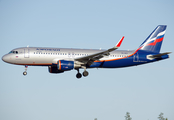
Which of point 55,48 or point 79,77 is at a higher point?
point 55,48

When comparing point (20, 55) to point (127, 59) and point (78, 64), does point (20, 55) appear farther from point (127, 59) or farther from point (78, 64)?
point (127, 59)

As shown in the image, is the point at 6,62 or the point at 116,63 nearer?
the point at 6,62

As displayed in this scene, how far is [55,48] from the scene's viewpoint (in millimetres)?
55344

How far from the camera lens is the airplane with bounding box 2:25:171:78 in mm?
52812

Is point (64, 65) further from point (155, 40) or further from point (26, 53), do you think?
point (155, 40)

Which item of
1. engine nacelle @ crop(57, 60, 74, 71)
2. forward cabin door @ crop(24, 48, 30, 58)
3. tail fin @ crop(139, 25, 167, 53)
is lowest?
engine nacelle @ crop(57, 60, 74, 71)

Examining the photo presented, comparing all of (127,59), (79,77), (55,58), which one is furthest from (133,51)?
(55,58)

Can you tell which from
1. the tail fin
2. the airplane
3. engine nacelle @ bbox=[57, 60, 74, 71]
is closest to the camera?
engine nacelle @ bbox=[57, 60, 74, 71]

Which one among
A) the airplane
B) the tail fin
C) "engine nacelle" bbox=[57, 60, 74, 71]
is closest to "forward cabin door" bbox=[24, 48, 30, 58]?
the airplane

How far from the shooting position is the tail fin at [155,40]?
202 feet

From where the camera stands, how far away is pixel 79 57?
2133 inches

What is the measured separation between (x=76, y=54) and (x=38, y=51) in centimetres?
652

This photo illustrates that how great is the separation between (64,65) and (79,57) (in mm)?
3312

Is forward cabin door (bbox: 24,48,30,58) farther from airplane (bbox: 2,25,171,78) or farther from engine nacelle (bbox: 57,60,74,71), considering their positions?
engine nacelle (bbox: 57,60,74,71)
